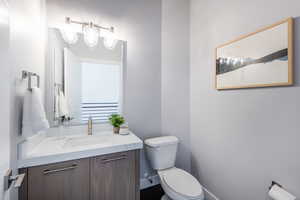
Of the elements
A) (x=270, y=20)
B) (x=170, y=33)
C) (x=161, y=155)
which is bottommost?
(x=161, y=155)

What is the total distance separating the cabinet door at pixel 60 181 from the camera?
1085 mm

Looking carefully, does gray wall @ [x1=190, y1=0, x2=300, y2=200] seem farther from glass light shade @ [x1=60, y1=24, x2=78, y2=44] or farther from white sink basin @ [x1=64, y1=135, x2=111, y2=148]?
glass light shade @ [x1=60, y1=24, x2=78, y2=44]

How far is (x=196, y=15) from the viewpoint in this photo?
2016 mm

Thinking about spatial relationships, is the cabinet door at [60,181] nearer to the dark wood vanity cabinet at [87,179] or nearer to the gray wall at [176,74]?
the dark wood vanity cabinet at [87,179]

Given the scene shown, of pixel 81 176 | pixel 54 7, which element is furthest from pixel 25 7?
pixel 81 176

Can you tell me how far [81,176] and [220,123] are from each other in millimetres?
1480

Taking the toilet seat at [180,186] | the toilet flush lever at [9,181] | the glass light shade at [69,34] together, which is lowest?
Result: the toilet seat at [180,186]

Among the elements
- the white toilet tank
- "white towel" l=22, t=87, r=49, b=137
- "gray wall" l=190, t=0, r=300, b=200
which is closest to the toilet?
the white toilet tank

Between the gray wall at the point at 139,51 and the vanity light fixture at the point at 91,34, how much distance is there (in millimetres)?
79

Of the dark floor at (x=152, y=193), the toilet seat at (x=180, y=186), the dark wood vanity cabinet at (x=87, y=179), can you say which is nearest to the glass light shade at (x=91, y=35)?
the dark wood vanity cabinet at (x=87, y=179)

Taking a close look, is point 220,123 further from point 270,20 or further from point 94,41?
point 94,41

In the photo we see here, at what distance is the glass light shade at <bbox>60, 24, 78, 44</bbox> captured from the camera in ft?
5.17

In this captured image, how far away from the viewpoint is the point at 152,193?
6.31ft

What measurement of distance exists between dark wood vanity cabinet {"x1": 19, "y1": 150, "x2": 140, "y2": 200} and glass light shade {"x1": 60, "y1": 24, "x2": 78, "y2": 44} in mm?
1262
